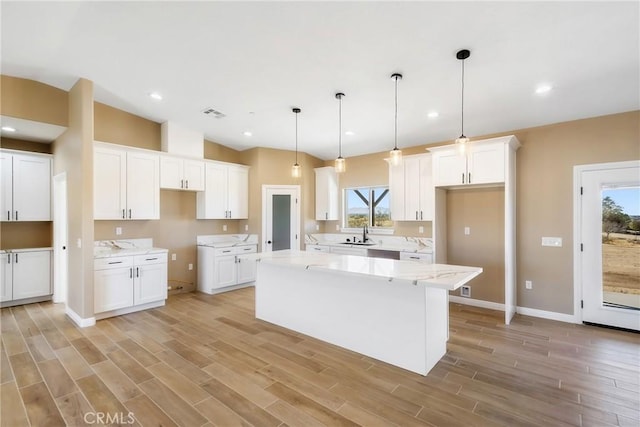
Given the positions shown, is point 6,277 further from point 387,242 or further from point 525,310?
point 525,310

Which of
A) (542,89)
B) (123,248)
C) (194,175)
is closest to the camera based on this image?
(542,89)

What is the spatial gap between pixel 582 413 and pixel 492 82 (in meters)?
3.11

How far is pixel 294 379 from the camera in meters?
2.64

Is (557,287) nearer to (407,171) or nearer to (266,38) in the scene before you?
(407,171)

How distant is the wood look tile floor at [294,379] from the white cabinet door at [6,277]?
106 centimetres

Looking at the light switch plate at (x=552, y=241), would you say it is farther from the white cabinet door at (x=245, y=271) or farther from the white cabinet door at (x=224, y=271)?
the white cabinet door at (x=224, y=271)

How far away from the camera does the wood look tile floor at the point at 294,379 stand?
2160mm

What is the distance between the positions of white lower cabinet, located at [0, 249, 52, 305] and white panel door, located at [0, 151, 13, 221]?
0.60 meters

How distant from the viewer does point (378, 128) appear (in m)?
4.88


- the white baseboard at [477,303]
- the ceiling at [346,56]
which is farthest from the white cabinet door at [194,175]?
the white baseboard at [477,303]

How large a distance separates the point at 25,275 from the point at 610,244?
846 cm

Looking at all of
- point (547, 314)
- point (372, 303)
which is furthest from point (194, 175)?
point (547, 314)

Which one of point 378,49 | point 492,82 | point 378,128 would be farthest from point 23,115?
point 492,82

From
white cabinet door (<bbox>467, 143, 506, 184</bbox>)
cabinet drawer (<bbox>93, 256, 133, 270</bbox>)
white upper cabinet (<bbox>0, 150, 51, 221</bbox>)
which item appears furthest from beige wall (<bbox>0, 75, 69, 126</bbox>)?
white cabinet door (<bbox>467, 143, 506, 184</bbox>)
